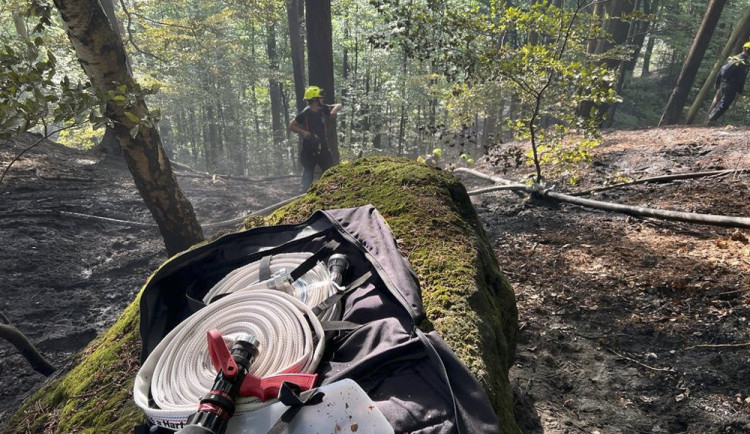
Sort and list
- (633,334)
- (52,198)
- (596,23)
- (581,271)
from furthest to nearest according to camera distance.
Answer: (52,198)
(596,23)
(581,271)
(633,334)

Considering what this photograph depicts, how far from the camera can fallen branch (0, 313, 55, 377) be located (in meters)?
3.38

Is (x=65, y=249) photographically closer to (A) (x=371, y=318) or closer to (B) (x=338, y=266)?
(B) (x=338, y=266)

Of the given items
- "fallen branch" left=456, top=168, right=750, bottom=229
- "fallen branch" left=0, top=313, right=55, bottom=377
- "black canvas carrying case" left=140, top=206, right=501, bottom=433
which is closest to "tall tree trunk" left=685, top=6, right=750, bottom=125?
"fallen branch" left=456, top=168, right=750, bottom=229

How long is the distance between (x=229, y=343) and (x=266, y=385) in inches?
10.9

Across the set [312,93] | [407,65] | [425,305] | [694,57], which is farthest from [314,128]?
[407,65]

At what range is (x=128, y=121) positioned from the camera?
4.29m

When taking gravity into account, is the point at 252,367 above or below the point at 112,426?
above

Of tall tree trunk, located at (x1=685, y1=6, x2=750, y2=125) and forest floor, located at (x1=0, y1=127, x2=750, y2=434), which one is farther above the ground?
tall tree trunk, located at (x1=685, y1=6, x2=750, y2=125)

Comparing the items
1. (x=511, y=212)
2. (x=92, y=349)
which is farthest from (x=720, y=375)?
(x=92, y=349)

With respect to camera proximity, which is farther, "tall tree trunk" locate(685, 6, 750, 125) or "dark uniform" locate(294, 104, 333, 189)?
"tall tree trunk" locate(685, 6, 750, 125)

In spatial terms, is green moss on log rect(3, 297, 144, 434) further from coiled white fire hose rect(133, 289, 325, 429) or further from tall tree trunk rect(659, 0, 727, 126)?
tall tree trunk rect(659, 0, 727, 126)

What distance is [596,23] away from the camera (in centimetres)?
588

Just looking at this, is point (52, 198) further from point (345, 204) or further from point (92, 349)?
point (345, 204)

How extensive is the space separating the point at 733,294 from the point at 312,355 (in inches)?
148
